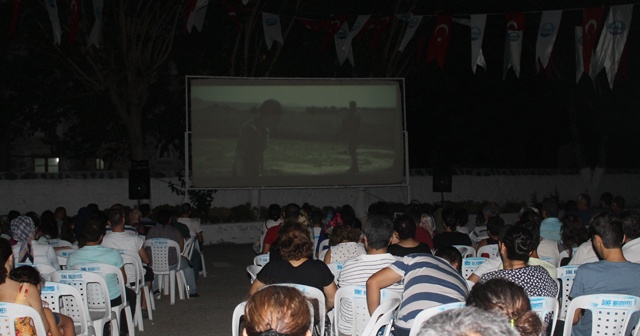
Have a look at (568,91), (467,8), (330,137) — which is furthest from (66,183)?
(568,91)

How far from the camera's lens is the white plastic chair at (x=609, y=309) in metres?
4.23

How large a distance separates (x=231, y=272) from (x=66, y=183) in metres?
5.89

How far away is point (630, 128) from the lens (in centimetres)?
2216

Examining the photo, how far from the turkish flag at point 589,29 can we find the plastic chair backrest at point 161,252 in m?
7.01

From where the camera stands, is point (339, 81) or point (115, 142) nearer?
point (339, 81)

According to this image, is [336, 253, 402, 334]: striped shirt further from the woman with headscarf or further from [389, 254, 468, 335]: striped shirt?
the woman with headscarf

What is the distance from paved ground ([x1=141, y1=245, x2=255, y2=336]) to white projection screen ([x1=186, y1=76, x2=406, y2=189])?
2.16 metres

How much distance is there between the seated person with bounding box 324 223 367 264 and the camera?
20.0ft

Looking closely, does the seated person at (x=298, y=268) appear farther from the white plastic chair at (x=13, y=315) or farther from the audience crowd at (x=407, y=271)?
the white plastic chair at (x=13, y=315)

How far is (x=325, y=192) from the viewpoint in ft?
57.0

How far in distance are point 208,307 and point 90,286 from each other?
8.26 feet

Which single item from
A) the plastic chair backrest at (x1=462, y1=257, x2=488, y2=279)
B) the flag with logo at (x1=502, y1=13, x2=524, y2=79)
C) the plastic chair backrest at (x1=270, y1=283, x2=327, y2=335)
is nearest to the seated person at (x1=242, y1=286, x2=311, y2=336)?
the plastic chair backrest at (x1=270, y1=283, x2=327, y2=335)

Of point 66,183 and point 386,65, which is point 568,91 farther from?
point 66,183

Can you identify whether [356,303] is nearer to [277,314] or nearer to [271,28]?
[277,314]
